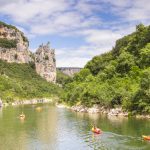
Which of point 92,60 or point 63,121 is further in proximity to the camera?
point 92,60

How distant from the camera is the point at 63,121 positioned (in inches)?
2933

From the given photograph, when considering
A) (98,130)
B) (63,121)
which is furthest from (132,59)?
(98,130)

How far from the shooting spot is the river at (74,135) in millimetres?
47800

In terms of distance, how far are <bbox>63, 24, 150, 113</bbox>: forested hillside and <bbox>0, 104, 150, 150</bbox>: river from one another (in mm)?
7161

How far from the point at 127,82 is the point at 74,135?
37564 millimetres

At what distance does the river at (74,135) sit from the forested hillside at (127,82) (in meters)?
7.16

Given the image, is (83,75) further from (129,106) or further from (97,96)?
(129,106)

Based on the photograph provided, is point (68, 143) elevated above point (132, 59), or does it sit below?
below

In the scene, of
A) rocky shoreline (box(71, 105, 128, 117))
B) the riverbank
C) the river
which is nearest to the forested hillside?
the riverbank

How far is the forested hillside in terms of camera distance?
7612 cm

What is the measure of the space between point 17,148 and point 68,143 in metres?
6.63

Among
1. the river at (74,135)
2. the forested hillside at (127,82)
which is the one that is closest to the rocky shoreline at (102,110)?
the forested hillside at (127,82)

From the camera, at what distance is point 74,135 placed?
56219 millimetres

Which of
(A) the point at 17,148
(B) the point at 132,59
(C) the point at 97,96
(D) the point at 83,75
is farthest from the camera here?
(D) the point at 83,75
